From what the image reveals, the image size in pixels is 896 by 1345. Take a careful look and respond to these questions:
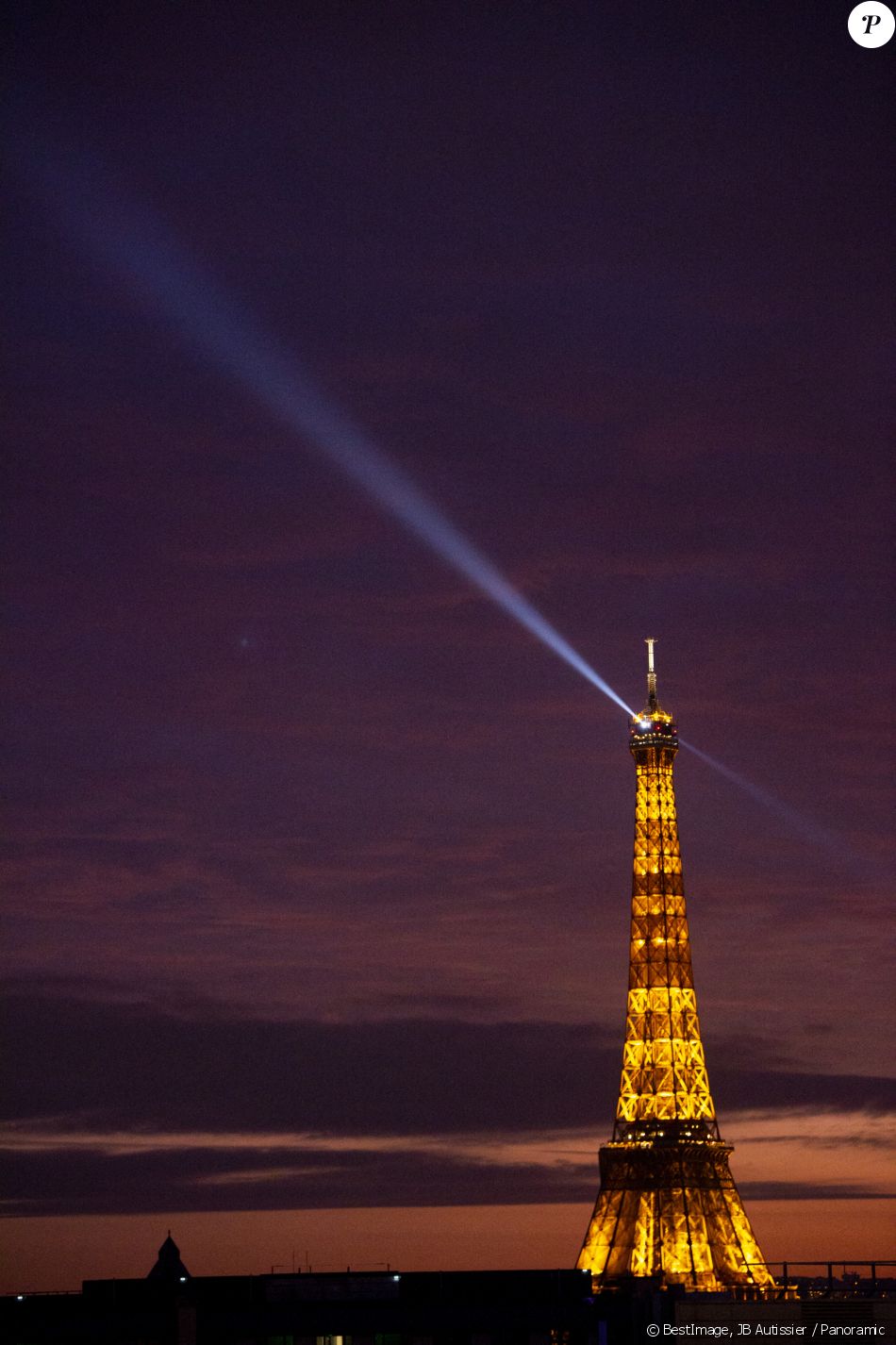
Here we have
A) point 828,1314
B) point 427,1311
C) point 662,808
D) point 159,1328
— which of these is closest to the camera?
point 828,1314

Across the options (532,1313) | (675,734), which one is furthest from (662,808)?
(532,1313)

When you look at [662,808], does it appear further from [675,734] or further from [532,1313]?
[532,1313]

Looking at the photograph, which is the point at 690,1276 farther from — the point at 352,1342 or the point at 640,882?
the point at 352,1342

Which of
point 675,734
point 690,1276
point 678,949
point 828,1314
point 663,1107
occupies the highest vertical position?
point 675,734

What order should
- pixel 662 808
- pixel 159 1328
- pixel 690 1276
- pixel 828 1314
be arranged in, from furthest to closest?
pixel 662 808, pixel 690 1276, pixel 159 1328, pixel 828 1314

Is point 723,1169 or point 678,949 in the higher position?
point 678,949

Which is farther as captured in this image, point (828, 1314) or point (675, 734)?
point (675, 734)

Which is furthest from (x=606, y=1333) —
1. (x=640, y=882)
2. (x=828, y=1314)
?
(x=640, y=882)
